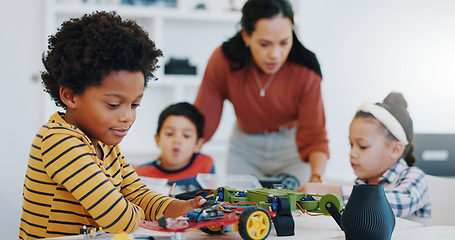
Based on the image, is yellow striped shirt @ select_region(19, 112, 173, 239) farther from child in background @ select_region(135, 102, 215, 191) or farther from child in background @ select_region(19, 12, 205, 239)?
child in background @ select_region(135, 102, 215, 191)

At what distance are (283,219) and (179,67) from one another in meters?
2.33

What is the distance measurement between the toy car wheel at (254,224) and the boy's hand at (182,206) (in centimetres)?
18

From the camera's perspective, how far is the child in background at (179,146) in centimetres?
204

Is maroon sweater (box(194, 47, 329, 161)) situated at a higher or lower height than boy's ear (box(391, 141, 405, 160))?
higher

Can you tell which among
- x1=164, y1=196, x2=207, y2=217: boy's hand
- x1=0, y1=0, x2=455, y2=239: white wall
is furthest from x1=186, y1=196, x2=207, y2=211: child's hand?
x1=0, y1=0, x2=455, y2=239: white wall

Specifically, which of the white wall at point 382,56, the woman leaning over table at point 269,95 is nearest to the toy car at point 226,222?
the woman leaning over table at point 269,95

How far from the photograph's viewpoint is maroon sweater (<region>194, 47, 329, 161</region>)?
2.08 meters

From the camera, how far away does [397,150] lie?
1.60 metres

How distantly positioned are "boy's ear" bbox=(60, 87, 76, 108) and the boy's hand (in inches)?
12.3

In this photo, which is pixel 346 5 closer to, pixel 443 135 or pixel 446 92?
pixel 446 92

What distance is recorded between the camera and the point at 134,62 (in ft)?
3.23

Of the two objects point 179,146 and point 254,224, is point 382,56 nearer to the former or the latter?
point 179,146

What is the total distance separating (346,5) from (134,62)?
308 centimetres

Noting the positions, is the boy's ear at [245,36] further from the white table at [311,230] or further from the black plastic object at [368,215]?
the black plastic object at [368,215]
